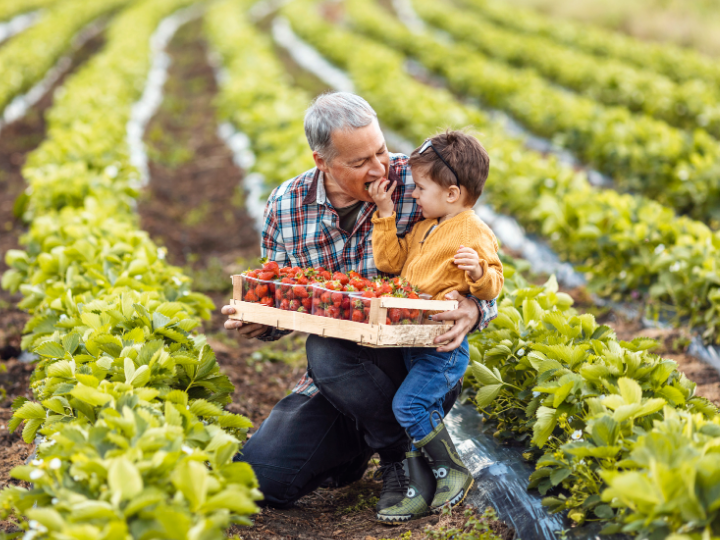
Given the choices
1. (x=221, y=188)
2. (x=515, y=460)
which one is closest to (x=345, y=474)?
(x=515, y=460)

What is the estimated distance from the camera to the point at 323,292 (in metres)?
2.44

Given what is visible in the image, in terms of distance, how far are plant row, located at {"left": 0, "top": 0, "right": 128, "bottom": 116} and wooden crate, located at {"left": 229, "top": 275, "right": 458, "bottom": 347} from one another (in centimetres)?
1024

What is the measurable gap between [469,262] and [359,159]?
0.63 m

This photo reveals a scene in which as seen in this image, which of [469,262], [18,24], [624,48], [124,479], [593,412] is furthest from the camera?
[18,24]

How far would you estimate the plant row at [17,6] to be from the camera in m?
20.5

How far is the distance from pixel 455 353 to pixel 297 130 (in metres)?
5.29

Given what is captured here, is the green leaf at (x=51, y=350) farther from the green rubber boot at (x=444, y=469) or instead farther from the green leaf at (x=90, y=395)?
the green rubber boot at (x=444, y=469)

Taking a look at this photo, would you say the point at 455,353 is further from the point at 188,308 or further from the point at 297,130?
→ the point at 297,130

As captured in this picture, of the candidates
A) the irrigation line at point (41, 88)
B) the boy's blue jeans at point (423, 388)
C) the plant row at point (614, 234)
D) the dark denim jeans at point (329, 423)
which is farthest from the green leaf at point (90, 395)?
the irrigation line at point (41, 88)

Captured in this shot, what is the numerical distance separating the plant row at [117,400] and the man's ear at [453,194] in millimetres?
Answer: 1118

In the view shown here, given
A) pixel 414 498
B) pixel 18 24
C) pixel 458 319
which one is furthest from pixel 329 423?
pixel 18 24

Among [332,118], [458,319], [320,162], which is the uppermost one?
[332,118]

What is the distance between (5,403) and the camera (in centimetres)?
375

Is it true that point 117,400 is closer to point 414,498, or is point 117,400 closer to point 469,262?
point 414,498
